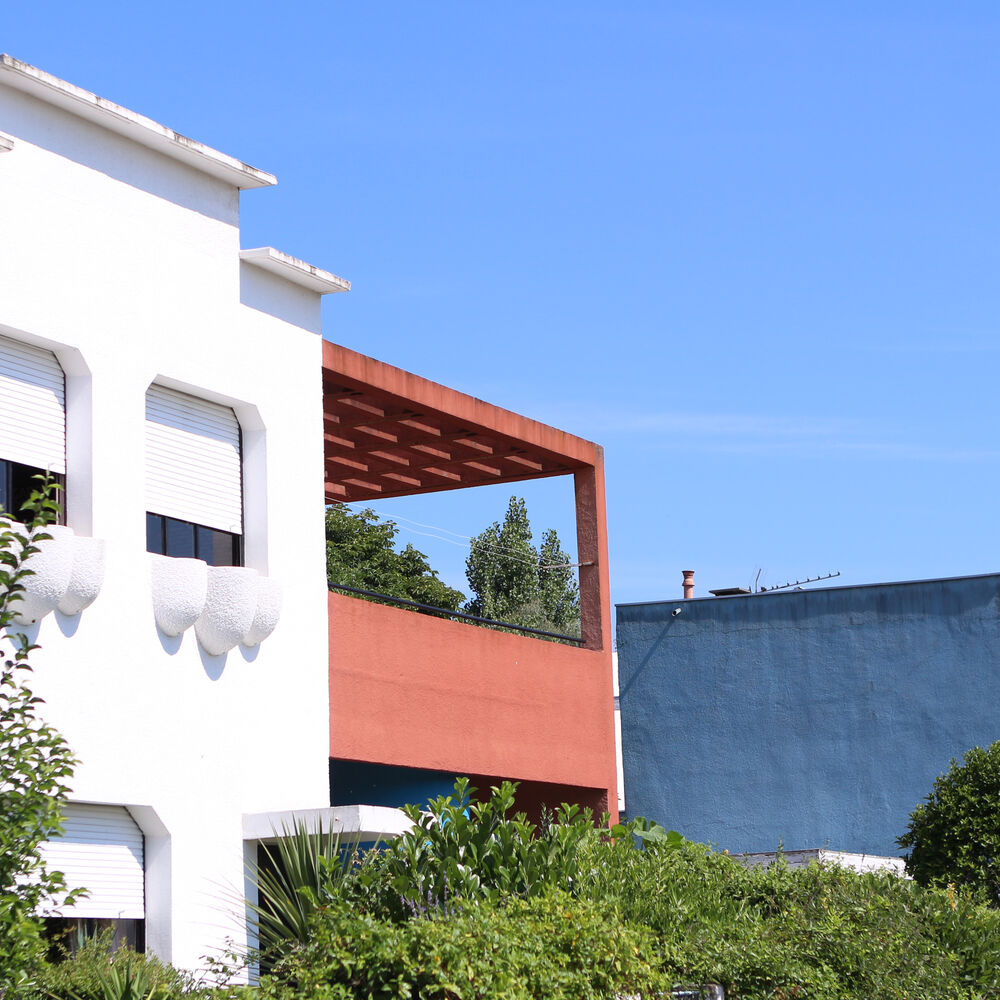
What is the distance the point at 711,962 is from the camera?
10.8 m

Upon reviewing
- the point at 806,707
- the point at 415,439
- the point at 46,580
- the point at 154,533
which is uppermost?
the point at 415,439

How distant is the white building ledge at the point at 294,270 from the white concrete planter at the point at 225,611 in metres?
2.99

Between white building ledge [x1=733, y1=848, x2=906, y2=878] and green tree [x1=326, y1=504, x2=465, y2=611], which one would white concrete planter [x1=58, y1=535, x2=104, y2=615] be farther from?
green tree [x1=326, y1=504, x2=465, y2=611]

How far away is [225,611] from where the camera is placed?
1354 cm

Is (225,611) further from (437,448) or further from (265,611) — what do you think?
(437,448)

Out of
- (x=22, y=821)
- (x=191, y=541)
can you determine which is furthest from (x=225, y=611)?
(x=22, y=821)

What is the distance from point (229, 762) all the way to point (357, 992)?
464 cm

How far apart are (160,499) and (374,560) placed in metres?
27.6

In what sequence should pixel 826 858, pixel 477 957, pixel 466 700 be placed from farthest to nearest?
pixel 826 858
pixel 466 700
pixel 477 957

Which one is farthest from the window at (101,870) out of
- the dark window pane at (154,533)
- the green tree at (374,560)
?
the green tree at (374,560)

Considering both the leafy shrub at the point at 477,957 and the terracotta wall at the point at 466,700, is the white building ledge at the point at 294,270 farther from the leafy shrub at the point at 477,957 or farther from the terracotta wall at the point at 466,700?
the leafy shrub at the point at 477,957

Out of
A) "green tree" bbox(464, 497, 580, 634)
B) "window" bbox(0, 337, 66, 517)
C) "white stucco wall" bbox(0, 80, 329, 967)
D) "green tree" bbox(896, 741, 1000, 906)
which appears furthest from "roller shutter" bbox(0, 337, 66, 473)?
"green tree" bbox(464, 497, 580, 634)

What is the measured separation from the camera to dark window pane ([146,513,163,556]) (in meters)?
13.5

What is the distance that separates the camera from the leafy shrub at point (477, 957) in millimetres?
9023
